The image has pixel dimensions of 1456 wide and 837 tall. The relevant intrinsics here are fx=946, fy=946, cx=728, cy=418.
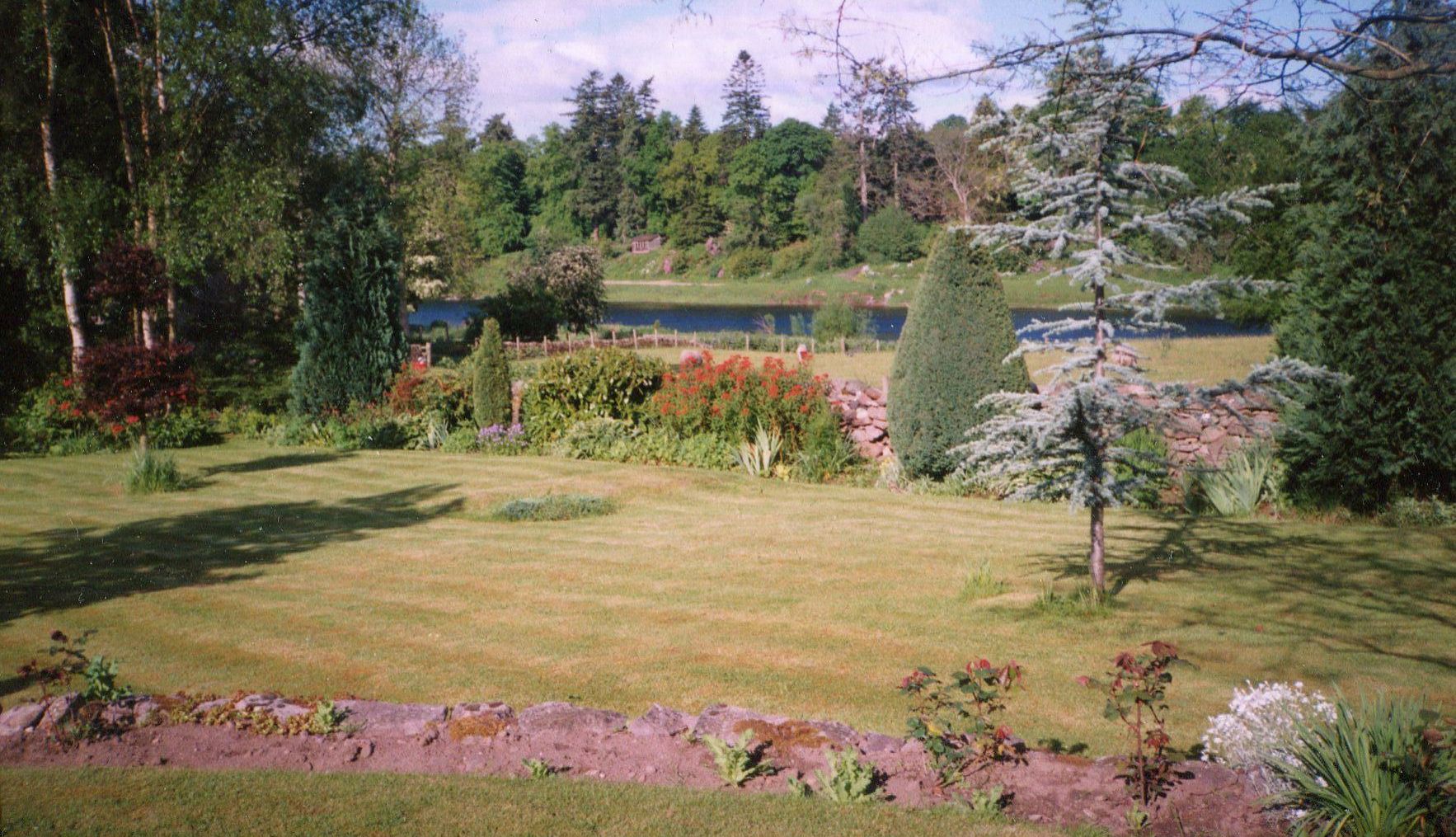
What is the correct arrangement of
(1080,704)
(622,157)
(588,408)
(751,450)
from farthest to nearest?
(622,157)
(588,408)
(751,450)
(1080,704)

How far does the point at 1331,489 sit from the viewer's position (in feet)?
32.7

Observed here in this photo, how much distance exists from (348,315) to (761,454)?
9.37 meters

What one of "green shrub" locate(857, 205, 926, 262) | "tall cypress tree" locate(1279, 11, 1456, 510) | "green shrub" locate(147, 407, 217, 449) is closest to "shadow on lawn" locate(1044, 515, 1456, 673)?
"tall cypress tree" locate(1279, 11, 1456, 510)

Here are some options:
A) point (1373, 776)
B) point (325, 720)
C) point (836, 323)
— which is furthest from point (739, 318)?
point (1373, 776)

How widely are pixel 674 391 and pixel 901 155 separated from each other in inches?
1811

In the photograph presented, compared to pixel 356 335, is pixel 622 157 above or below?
above

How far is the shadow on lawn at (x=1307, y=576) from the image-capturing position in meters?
6.28

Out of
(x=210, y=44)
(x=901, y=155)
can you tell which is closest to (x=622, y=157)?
(x=901, y=155)

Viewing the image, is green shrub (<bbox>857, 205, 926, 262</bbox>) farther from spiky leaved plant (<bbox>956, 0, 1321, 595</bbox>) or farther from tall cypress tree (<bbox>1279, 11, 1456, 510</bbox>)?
spiky leaved plant (<bbox>956, 0, 1321, 595</bbox>)

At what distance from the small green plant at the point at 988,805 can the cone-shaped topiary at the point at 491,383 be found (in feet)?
44.2

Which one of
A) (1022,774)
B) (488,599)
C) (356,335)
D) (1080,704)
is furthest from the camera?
(356,335)

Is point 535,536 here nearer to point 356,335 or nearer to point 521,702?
point 521,702

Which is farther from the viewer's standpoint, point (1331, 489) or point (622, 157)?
point (622, 157)

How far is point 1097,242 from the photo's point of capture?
20.0 ft
